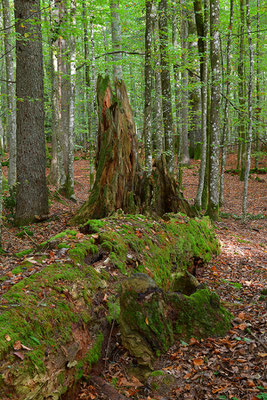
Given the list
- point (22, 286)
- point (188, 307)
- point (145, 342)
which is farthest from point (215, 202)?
point (22, 286)

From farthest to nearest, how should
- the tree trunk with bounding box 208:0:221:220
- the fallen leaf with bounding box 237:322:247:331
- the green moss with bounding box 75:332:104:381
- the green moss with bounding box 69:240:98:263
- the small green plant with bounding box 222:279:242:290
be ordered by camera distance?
1. the tree trunk with bounding box 208:0:221:220
2. the small green plant with bounding box 222:279:242:290
3. the fallen leaf with bounding box 237:322:247:331
4. the green moss with bounding box 69:240:98:263
5. the green moss with bounding box 75:332:104:381

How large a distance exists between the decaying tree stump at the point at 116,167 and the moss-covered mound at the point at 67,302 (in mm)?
1390

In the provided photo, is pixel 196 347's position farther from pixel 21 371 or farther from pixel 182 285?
pixel 21 371

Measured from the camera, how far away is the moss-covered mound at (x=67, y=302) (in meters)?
2.70

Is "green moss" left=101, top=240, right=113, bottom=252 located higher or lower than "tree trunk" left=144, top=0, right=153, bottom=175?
lower

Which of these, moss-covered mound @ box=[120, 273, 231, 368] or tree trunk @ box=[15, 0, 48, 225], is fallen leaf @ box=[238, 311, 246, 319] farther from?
tree trunk @ box=[15, 0, 48, 225]

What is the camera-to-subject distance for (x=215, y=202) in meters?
11.8

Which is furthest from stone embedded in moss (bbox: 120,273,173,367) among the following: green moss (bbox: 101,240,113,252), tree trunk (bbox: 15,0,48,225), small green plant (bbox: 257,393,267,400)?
tree trunk (bbox: 15,0,48,225)

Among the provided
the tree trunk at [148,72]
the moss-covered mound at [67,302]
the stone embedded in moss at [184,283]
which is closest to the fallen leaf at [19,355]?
the moss-covered mound at [67,302]

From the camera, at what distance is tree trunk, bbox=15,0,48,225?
28.1ft

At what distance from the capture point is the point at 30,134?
344 inches

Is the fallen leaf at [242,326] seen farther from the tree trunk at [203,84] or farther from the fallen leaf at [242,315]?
the tree trunk at [203,84]

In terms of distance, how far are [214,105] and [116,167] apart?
5.68m

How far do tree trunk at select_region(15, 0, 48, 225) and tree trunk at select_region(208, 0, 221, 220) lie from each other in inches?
239
